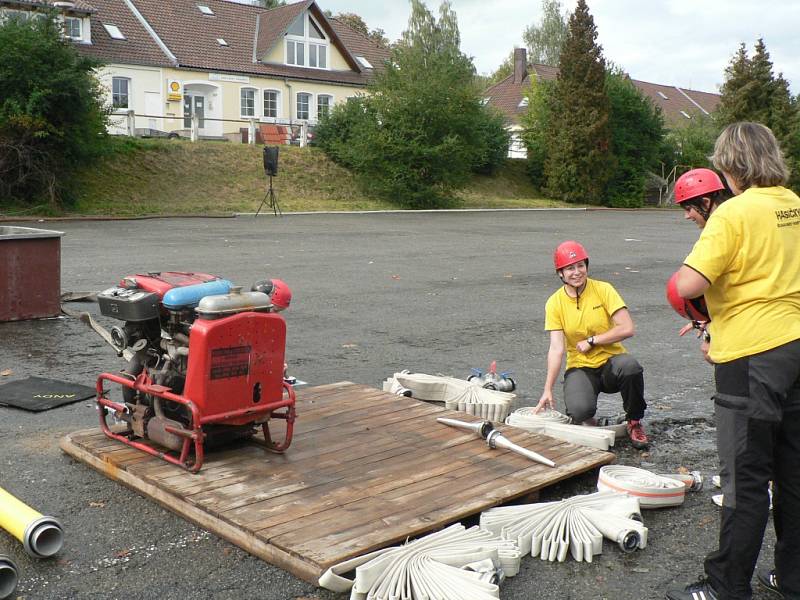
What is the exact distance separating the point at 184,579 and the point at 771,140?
288 centimetres

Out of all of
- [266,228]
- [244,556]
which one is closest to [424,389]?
[244,556]

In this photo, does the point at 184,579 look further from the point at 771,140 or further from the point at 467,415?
the point at 771,140

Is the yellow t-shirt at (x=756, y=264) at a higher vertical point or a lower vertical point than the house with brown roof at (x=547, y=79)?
lower

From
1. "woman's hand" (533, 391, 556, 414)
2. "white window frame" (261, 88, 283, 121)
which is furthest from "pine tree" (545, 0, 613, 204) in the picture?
"woman's hand" (533, 391, 556, 414)

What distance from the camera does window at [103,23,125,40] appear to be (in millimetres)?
40537

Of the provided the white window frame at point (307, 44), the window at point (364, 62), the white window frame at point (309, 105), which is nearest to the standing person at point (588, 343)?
the white window frame at point (309, 105)

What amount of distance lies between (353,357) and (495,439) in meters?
3.05

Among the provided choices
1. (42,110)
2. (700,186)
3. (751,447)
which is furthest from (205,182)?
(751,447)

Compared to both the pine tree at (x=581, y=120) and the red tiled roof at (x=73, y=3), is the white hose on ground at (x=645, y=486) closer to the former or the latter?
the red tiled roof at (x=73, y=3)

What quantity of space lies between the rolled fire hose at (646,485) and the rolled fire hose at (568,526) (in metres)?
0.18

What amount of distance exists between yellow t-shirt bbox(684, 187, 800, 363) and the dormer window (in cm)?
4553

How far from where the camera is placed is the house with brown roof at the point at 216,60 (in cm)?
3988

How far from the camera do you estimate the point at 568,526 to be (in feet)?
12.7

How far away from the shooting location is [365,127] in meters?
34.4
